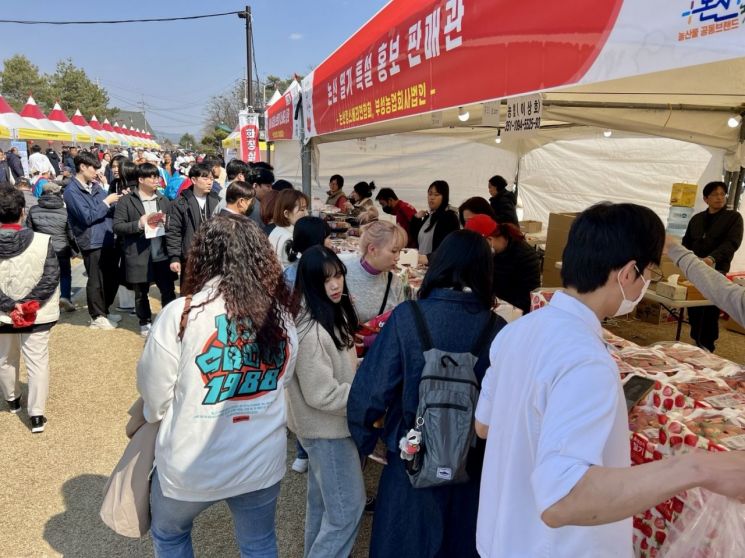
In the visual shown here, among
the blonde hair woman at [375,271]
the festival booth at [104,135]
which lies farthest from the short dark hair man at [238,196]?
the festival booth at [104,135]

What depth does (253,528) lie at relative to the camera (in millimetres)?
1801

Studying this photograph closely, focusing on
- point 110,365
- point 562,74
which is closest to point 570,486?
point 562,74

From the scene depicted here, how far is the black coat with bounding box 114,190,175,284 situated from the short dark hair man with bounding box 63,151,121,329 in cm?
37

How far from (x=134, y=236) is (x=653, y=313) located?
6.32 meters

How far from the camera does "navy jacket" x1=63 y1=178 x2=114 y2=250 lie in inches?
204

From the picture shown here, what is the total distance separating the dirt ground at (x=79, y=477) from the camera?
2.51 metres

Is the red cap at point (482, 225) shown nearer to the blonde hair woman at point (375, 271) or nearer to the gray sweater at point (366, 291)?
the blonde hair woman at point (375, 271)

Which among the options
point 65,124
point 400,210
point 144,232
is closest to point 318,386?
point 144,232

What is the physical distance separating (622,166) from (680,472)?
7632 mm

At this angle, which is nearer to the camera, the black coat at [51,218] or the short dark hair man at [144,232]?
the short dark hair man at [144,232]

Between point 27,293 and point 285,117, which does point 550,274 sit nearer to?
point 285,117

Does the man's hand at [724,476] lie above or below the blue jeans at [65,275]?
above

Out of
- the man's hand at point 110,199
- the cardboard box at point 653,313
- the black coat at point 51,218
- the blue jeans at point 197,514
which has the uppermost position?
the man's hand at point 110,199

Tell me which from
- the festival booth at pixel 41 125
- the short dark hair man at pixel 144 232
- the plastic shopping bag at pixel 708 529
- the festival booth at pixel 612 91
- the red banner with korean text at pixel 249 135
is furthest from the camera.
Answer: the festival booth at pixel 41 125
